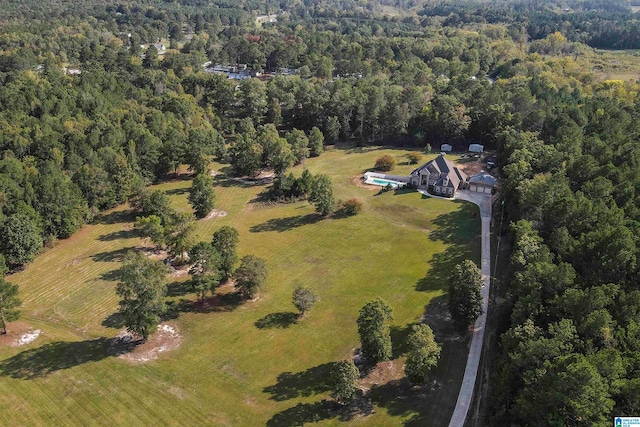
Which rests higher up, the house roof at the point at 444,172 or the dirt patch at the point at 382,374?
the house roof at the point at 444,172

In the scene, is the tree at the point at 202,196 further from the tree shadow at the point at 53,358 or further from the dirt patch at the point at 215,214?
the tree shadow at the point at 53,358

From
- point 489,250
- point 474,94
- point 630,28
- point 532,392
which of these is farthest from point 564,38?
point 532,392

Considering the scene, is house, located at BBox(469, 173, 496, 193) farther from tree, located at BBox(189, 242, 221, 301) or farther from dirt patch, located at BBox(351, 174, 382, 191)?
tree, located at BBox(189, 242, 221, 301)

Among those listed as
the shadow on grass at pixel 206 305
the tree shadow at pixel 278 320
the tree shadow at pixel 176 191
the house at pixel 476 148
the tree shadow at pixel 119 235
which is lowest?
the tree shadow at pixel 278 320

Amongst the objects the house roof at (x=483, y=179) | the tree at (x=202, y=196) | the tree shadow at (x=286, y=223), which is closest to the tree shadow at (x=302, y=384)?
the tree shadow at (x=286, y=223)

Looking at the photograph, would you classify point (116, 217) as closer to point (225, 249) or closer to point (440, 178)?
point (225, 249)

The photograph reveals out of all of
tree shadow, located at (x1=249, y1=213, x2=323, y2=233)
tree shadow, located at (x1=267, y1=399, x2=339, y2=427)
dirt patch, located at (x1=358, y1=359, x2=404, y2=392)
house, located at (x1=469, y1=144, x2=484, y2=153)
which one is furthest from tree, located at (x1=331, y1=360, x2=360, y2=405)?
house, located at (x1=469, y1=144, x2=484, y2=153)

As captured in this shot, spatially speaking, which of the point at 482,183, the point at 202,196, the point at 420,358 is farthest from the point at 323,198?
the point at 420,358
